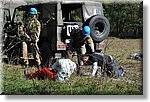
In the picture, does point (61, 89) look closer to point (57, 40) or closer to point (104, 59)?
point (104, 59)

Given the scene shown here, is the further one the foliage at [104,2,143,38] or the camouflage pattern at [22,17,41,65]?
the foliage at [104,2,143,38]

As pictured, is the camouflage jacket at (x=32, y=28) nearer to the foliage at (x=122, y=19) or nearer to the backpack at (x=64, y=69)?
the backpack at (x=64, y=69)

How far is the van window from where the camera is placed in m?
6.98

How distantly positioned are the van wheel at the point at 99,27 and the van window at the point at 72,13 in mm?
450

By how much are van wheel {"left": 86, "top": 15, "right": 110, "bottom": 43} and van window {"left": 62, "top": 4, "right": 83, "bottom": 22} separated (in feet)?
1.48

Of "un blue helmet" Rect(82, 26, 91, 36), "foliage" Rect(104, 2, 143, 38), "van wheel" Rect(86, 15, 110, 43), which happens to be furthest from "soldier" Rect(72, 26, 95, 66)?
"foliage" Rect(104, 2, 143, 38)

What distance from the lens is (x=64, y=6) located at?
696cm

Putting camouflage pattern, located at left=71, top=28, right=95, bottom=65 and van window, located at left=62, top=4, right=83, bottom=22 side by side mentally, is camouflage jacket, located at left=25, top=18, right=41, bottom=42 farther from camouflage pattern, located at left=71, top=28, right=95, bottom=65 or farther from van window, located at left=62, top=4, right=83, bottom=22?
van window, located at left=62, top=4, right=83, bottom=22

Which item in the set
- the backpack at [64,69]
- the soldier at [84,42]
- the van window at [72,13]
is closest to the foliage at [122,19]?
the van window at [72,13]

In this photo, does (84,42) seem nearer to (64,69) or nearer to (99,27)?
(99,27)

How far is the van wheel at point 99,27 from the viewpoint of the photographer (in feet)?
A: 21.6

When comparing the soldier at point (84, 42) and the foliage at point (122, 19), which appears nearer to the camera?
the soldier at point (84, 42)

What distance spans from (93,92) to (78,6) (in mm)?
2861

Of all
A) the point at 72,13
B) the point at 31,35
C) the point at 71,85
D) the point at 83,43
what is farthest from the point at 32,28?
the point at 72,13
